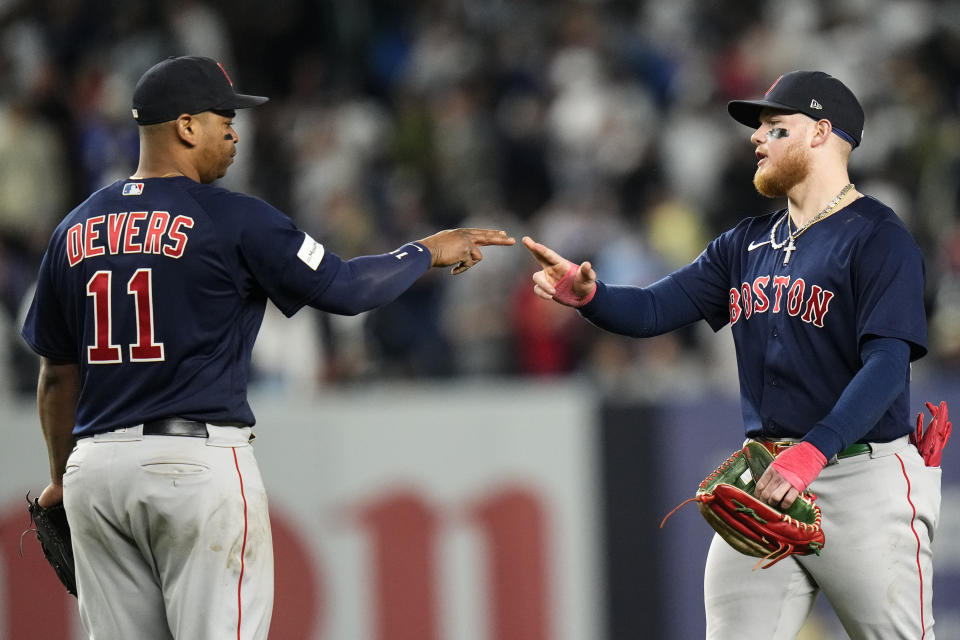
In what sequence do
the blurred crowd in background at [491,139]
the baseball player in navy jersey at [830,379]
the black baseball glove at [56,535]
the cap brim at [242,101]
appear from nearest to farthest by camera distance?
the baseball player in navy jersey at [830,379] < the cap brim at [242,101] < the black baseball glove at [56,535] < the blurred crowd in background at [491,139]

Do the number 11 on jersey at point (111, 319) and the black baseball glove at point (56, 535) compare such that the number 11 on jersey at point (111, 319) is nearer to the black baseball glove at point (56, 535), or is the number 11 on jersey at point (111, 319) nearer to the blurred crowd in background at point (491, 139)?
the black baseball glove at point (56, 535)

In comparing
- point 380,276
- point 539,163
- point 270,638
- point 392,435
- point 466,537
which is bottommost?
point 270,638

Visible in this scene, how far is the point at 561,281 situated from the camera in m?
4.90

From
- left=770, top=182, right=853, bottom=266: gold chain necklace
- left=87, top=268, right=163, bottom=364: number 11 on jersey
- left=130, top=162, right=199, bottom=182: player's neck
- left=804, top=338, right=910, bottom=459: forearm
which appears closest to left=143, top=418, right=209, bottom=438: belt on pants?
left=87, top=268, right=163, bottom=364: number 11 on jersey

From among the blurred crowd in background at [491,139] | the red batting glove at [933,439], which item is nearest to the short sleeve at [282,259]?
the red batting glove at [933,439]

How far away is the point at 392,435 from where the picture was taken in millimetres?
8125

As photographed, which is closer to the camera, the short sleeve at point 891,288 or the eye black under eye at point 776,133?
the short sleeve at point 891,288

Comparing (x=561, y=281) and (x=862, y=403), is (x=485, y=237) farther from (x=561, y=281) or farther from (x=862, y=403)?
(x=862, y=403)

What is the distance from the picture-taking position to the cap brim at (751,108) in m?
4.48

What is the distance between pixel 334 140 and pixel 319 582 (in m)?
4.46

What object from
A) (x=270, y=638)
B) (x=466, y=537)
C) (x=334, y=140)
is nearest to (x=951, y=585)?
(x=466, y=537)

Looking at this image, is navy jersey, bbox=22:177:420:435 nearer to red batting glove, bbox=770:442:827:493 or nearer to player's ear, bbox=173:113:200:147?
player's ear, bbox=173:113:200:147

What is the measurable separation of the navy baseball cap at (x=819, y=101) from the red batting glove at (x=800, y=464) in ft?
3.69

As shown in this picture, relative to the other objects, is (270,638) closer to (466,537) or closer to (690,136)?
(466,537)
